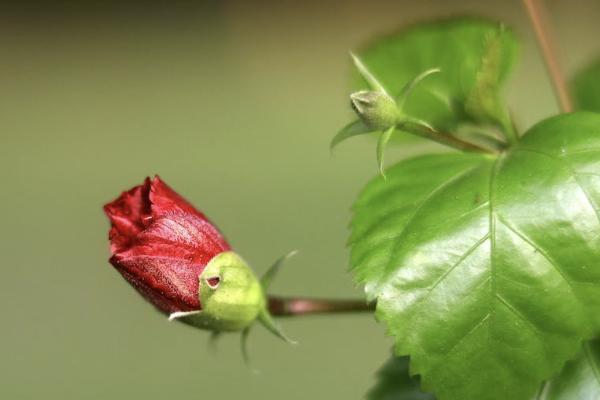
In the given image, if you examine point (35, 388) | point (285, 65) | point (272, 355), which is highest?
point (285, 65)

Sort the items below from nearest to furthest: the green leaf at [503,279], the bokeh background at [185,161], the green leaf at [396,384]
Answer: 1. the green leaf at [503,279]
2. the green leaf at [396,384]
3. the bokeh background at [185,161]

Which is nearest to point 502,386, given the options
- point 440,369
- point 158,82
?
point 440,369

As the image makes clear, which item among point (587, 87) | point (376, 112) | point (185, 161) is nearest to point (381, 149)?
point (376, 112)

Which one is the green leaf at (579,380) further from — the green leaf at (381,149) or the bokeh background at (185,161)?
the bokeh background at (185,161)

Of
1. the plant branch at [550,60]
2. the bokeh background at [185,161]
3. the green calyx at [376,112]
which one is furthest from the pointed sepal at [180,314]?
the bokeh background at [185,161]

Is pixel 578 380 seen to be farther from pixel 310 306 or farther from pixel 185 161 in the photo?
pixel 185 161

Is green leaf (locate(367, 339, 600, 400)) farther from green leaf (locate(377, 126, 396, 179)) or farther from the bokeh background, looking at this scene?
the bokeh background

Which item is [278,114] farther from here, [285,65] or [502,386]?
[502,386]
